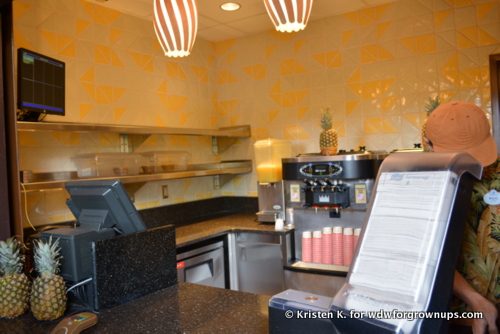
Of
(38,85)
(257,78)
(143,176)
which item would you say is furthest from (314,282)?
(38,85)

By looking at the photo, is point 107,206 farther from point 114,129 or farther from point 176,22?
point 114,129

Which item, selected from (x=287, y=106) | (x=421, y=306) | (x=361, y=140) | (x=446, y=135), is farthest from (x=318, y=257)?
(x=421, y=306)

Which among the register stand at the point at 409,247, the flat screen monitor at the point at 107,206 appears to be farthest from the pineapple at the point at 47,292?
the register stand at the point at 409,247

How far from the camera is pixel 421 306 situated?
0.57 metres

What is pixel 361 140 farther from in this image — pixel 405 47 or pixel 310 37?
Answer: pixel 310 37

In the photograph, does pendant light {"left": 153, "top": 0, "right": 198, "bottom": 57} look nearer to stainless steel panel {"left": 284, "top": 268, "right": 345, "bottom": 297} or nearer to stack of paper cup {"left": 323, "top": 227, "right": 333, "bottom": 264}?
stack of paper cup {"left": 323, "top": 227, "right": 333, "bottom": 264}

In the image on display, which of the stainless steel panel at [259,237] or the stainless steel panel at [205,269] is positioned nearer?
the stainless steel panel at [205,269]

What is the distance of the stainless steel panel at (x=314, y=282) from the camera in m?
2.83

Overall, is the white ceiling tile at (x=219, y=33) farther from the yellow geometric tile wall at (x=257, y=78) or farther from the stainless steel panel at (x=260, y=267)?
the stainless steel panel at (x=260, y=267)

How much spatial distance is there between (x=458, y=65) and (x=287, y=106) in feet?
4.89

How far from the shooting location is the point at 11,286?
4.95 feet

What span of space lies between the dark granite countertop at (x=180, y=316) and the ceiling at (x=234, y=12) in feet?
7.92

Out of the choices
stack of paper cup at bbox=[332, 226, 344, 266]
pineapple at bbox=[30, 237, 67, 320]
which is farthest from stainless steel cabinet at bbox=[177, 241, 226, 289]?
pineapple at bbox=[30, 237, 67, 320]

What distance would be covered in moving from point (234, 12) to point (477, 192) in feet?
8.95
